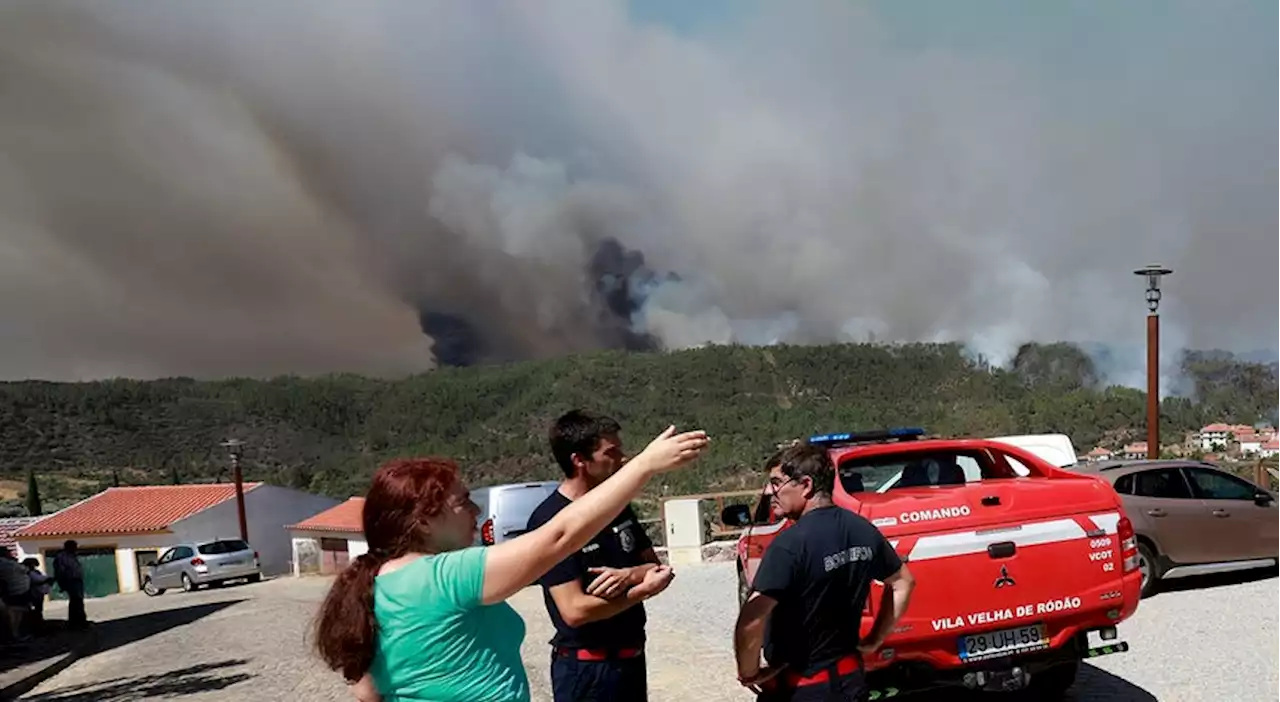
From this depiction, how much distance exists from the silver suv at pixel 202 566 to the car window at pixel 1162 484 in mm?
27090

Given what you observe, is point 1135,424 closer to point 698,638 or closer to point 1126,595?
point 698,638

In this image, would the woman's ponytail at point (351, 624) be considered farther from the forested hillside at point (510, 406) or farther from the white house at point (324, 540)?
the forested hillside at point (510, 406)

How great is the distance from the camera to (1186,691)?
6.72 metres

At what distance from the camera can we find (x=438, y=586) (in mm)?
2357

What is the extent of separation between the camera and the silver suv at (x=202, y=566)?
3064 centimetres

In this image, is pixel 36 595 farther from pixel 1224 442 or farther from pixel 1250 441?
pixel 1250 441

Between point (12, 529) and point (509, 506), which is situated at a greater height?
point (509, 506)

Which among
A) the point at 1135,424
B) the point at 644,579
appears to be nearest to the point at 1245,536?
the point at 644,579

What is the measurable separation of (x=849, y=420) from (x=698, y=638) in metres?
60.4

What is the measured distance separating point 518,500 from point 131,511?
41.3 m

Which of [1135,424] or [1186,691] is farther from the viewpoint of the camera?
[1135,424]

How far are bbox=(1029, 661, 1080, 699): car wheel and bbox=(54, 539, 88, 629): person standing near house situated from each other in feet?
52.6

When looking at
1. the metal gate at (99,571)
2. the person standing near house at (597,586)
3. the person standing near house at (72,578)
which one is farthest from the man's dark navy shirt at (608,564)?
the metal gate at (99,571)

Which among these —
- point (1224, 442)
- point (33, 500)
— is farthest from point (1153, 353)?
point (33, 500)
